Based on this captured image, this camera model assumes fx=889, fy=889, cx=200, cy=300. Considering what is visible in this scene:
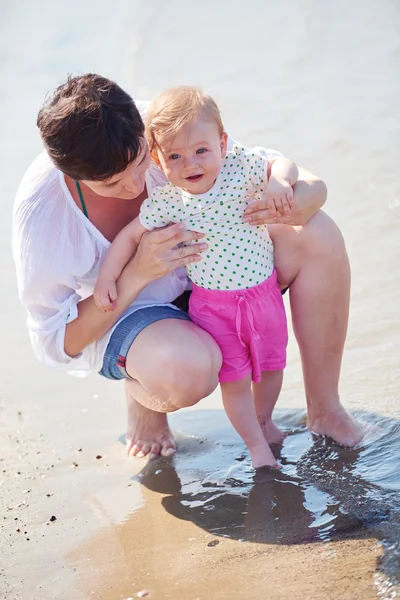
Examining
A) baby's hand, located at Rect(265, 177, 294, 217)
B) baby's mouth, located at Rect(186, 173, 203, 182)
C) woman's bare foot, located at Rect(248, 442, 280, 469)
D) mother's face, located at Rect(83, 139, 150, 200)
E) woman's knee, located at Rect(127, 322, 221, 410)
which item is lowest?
woman's bare foot, located at Rect(248, 442, 280, 469)

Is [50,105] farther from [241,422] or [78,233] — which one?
[241,422]

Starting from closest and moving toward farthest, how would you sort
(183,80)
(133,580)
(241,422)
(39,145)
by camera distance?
(133,580) → (241,422) → (39,145) → (183,80)

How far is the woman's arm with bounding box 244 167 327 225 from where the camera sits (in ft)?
8.62

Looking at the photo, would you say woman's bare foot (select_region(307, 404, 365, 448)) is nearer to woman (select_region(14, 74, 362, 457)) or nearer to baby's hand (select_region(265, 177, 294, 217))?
woman (select_region(14, 74, 362, 457))

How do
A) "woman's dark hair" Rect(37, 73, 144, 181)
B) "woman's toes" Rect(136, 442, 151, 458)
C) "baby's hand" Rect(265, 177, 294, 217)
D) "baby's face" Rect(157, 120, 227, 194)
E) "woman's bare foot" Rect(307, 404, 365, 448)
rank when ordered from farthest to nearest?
1. "woman's toes" Rect(136, 442, 151, 458)
2. "woman's bare foot" Rect(307, 404, 365, 448)
3. "baby's hand" Rect(265, 177, 294, 217)
4. "baby's face" Rect(157, 120, 227, 194)
5. "woman's dark hair" Rect(37, 73, 144, 181)

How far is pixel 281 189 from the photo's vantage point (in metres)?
2.59

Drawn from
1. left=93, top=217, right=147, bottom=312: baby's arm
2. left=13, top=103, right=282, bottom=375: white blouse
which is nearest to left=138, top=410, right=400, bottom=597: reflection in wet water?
left=13, top=103, right=282, bottom=375: white blouse

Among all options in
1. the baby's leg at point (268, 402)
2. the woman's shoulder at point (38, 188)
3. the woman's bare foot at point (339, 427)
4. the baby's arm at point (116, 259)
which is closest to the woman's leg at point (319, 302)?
the woman's bare foot at point (339, 427)

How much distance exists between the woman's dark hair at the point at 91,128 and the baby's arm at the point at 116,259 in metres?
0.30

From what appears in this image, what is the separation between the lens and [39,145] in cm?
669

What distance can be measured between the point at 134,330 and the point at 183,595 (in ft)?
3.09

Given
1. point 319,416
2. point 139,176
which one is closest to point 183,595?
point 319,416

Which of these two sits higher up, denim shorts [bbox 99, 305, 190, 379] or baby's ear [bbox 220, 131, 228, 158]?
baby's ear [bbox 220, 131, 228, 158]

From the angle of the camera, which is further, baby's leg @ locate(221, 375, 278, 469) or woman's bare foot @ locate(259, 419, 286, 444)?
woman's bare foot @ locate(259, 419, 286, 444)
